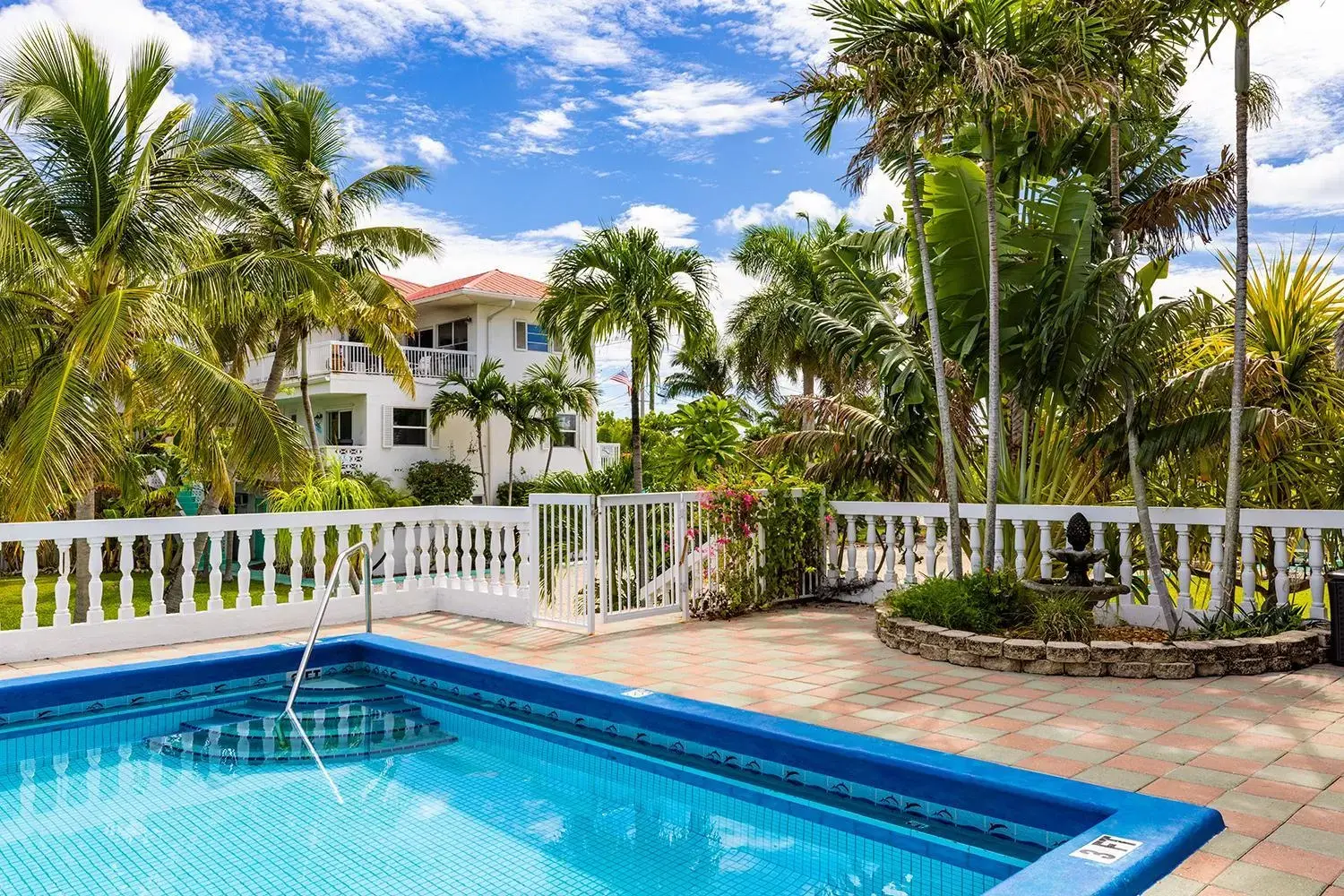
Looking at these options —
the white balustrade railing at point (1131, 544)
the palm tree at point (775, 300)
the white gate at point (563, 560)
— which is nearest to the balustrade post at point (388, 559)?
the white gate at point (563, 560)

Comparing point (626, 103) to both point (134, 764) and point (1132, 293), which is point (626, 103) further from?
point (134, 764)

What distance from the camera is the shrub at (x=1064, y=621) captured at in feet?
23.1

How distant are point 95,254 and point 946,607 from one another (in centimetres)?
895

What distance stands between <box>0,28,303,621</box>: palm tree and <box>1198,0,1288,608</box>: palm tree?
917cm

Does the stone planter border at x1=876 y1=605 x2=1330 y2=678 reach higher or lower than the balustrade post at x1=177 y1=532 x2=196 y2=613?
lower

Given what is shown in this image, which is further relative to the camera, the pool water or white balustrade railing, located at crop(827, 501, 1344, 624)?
white balustrade railing, located at crop(827, 501, 1344, 624)

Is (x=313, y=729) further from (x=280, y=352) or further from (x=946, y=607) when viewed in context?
(x=280, y=352)

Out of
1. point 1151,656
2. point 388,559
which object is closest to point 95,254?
point 388,559

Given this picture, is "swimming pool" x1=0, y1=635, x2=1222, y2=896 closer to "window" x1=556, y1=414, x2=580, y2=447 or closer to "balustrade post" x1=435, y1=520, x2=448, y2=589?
"balustrade post" x1=435, y1=520, x2=448, y2=589

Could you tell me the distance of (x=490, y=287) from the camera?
30.5m

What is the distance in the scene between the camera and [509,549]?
930cm

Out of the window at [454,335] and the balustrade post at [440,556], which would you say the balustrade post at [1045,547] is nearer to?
the balustrade post at [440,556]

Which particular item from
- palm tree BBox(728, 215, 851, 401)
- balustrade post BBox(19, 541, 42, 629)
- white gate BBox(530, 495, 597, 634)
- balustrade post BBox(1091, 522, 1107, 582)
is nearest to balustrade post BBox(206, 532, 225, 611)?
balustrade post BBox(19, 541, 42, 629)

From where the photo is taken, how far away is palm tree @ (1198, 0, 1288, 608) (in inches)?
275
